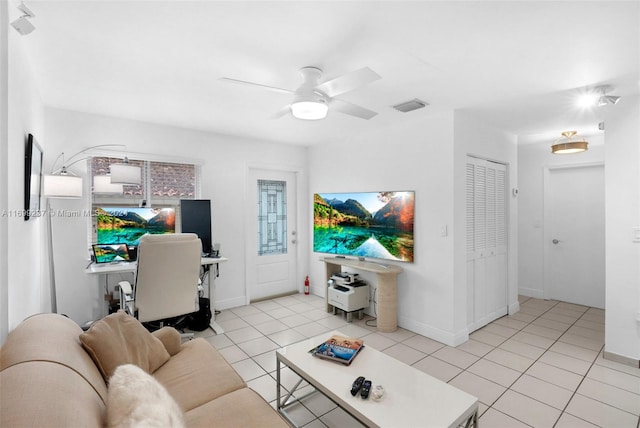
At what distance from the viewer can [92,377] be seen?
1.32 m

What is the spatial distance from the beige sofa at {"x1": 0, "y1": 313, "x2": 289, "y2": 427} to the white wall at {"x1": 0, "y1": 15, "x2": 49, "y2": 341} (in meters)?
0.30

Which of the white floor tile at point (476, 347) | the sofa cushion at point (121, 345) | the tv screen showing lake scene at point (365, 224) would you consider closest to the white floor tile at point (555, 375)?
the white floor tile at point (476, 347)

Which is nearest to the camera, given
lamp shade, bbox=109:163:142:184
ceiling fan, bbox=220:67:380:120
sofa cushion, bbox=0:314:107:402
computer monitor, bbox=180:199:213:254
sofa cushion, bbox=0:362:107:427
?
sofa cushion, bbox=0:362:107:427

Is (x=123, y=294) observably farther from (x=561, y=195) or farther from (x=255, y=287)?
(x=561, y=195)

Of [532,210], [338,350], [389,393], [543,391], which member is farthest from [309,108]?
[532,210]

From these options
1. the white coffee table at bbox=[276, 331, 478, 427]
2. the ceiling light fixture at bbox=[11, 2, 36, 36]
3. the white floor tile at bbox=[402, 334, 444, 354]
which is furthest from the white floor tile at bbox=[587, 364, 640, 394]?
the ceiling light fixture at bbox=[11, 2, 36, 36]

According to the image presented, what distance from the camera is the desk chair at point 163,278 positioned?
106 inches

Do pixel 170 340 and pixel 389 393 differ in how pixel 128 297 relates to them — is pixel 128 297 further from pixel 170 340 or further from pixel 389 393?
pixel 389 393

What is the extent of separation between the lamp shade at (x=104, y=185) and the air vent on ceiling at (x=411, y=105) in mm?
3179

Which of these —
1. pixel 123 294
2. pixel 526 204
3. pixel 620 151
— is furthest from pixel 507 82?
pixel 123 294

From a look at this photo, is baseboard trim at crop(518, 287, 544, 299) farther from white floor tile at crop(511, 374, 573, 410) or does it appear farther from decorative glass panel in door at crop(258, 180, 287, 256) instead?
decorative glass panel in door at crop(258, 180, 287, 256)

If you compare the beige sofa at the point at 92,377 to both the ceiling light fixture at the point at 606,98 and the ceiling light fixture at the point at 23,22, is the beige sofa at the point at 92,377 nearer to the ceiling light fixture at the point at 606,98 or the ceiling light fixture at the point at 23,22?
the ceiling light fixture at the point at 23,22

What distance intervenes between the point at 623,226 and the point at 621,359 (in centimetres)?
123

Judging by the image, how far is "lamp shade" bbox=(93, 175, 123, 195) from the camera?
334cm
